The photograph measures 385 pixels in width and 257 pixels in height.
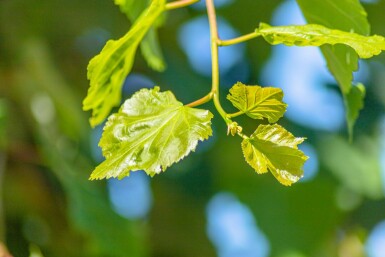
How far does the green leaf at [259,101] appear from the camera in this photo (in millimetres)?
417

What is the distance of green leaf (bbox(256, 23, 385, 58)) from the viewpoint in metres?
0.42

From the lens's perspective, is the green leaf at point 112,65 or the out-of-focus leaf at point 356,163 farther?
the out-of-focus leaf at point 356,163

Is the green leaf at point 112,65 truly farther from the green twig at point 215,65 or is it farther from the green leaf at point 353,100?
the green leaf at point 353,100

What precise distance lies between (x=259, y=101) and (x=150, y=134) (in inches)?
2.2

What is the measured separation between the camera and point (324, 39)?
1.38 ft

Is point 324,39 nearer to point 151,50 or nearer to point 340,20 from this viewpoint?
point 340,20

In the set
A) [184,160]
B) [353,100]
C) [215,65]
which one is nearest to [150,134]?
[215,65]

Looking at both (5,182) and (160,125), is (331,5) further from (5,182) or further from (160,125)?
(5,182)

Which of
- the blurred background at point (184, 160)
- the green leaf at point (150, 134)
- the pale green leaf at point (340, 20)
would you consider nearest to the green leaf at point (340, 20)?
the pale green leaf at point (340, 20)

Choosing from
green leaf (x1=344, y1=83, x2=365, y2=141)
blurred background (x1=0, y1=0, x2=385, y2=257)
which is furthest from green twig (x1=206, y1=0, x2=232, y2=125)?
blurred background (x1=0, y1=0, x2=385, y2=257)

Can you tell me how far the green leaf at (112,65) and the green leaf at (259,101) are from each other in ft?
0.26

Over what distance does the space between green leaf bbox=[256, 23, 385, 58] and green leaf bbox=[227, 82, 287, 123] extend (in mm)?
28

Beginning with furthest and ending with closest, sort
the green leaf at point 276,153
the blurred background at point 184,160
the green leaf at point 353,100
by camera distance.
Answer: the blurred background at point 184,160 → the green leaf at point 353,100 → the green leaf at point 276,153

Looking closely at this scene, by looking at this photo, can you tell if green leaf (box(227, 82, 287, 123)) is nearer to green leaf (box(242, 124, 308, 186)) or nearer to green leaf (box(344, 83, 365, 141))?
green leaf (box(242, 124, 308, 186))
